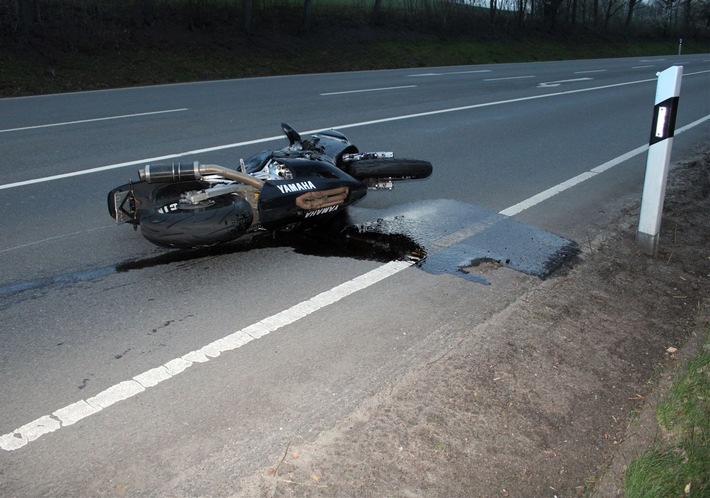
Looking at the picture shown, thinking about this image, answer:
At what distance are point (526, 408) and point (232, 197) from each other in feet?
9.62

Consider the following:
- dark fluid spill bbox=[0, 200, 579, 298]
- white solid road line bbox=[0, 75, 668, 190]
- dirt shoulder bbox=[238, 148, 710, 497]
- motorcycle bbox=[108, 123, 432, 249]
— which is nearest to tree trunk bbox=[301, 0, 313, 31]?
white solid road line bbox=[0, 75, 668, 190]

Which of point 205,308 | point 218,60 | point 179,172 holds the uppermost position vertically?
point 218,60

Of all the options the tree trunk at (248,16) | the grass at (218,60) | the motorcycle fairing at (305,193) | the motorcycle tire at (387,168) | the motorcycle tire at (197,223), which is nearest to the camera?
the motorcycle tire at (197,223)

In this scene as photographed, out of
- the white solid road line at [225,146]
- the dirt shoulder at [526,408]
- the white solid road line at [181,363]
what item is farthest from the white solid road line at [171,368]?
the white solid road line at [225,146]

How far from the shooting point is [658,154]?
5.46m

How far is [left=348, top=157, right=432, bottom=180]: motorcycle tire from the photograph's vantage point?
646cm

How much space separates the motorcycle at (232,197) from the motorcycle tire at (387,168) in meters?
0.17

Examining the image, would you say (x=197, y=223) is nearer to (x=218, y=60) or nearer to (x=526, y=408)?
(x=526, y=408)

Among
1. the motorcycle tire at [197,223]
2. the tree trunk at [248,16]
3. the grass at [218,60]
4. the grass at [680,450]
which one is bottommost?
the grass at [680,450]

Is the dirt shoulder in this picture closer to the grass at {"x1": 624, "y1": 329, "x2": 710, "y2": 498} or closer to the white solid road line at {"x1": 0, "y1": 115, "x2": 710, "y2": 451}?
the grass at {"x1": 624, "y1": 329, "x2": 710, "y2": 498}

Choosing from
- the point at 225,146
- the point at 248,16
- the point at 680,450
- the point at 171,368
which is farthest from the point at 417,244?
the point at 248,16

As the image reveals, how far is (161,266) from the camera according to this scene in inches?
204

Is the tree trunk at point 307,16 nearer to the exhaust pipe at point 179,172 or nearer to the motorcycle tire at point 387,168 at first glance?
the motorcycle tire at point 387,168

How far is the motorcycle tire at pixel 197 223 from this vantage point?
487 cm
